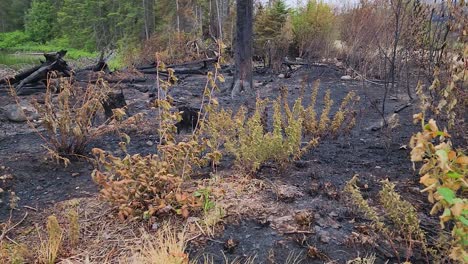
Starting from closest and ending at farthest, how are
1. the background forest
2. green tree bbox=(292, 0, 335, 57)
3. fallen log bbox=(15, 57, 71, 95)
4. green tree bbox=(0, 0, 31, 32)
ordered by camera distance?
the background forest, fallen log bbox=(15, 57, 71, 95), green tree bbox=(292, 0, 335, 57), green tree bbox=(0, 0, 31, 32)

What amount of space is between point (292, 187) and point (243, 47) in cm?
479

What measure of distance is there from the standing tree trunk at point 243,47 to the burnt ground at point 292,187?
2.94m

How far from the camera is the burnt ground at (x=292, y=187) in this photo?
216 cm

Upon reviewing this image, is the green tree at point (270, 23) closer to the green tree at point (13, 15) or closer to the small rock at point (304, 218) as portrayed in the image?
the small rock at point (304, 218)

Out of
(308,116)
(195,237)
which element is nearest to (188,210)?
(195,237)

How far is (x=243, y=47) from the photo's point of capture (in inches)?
283

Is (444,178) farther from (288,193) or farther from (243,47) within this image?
(243,47)

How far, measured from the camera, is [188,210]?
244cm

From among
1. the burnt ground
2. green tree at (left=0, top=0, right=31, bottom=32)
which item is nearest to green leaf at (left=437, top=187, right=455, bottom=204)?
the burnt ground

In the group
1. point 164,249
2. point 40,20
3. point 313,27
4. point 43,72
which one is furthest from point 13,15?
point 164,249

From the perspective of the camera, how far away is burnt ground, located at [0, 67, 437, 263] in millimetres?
2162

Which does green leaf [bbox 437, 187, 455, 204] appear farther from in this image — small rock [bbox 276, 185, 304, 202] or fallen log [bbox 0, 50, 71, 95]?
fallen log [bbox 0, 50, 71, 95]

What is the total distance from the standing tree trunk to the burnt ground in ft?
9.64

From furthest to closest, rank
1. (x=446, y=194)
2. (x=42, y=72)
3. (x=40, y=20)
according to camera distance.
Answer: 1. (x=40, y=20)
2. (x=42, y=72)
3. (x=446, y=194)
